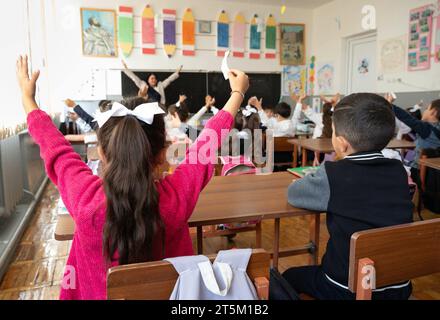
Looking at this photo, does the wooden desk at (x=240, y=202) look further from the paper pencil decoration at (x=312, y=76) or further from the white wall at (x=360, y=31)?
Result: the paper pencil decoration at (x=312, y=76)

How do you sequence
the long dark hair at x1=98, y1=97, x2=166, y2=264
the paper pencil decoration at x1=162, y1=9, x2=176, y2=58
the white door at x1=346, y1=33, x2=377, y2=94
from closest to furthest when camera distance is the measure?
the long dark hair at x1=98, y1=97, x2=166, y2=264 < the white door at x1=346, y1=33, x2=377, y2=94 < the paper pencil decoration at x1=162, y1=9, x2=176, y2=58

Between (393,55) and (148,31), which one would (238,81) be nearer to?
(393,55)

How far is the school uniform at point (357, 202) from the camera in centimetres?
108

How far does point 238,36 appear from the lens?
636 centimetres

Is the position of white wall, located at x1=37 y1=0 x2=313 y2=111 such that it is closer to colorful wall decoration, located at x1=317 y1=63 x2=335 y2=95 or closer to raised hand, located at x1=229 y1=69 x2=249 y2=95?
colorful wall decoration, located at x1=317 y1=63 x2=335 y2=95

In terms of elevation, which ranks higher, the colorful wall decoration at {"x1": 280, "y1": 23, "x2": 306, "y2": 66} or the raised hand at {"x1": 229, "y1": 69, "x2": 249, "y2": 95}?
the colorful wall decoration at {"x1": 280, "y1": 23, "x2": 306, "y2": 66}

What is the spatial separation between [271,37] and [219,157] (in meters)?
4.75

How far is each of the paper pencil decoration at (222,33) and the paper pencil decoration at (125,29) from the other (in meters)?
1.50

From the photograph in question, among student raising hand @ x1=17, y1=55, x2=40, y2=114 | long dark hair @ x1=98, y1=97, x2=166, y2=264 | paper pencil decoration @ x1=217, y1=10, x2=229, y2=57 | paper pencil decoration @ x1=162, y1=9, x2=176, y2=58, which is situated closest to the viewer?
long dark hair @ x1=98, y1=97, x2=166, y2=264

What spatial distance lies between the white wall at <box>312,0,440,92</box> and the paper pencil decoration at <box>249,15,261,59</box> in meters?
1.14

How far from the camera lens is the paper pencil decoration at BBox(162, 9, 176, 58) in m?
5.93

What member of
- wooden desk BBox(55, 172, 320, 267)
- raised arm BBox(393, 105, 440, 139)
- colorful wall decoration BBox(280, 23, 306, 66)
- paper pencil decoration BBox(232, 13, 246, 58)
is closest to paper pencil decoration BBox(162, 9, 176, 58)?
paper pencil decoration BBox(232, 13, 246, 58)

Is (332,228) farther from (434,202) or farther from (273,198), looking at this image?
(434,202)

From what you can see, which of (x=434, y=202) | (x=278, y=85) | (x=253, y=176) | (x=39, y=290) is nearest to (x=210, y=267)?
(x=253, y=176)
